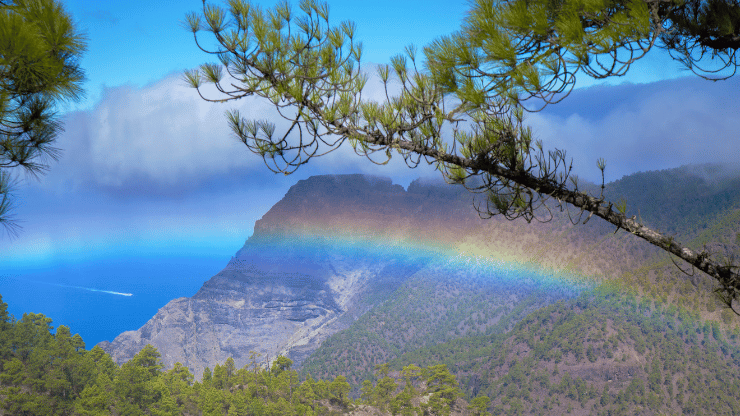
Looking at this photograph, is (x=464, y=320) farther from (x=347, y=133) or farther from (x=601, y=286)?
(x=347, y=133)

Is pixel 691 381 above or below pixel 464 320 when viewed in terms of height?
below

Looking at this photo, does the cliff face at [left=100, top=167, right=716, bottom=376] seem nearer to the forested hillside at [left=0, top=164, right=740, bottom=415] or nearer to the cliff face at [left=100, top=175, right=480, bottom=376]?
the cliff face at [left=100, top=175, right=480, bottom=376]

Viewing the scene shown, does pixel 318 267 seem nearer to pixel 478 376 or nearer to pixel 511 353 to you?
pixel 478 376

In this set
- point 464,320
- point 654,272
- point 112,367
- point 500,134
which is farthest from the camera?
point 464,320

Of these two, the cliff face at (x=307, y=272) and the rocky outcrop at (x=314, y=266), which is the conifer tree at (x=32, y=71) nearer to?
the rocky outcrop at (x=314, y=266)

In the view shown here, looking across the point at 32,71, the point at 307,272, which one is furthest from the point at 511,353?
the point at 307,272

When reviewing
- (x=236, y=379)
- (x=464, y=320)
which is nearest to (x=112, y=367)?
(x=236, y=379)

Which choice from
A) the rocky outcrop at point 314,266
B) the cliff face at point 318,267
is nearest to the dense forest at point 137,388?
the cliff face at point 318,267

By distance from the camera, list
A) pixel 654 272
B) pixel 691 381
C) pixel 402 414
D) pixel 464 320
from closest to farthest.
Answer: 1. pixel 402 414
2. pixel 691 381
3. pixel 654 272
4. pixel 464 320

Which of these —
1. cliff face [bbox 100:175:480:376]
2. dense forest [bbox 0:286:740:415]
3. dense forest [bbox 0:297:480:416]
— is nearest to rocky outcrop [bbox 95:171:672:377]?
cliff face [bbox 100:175:480:376]
